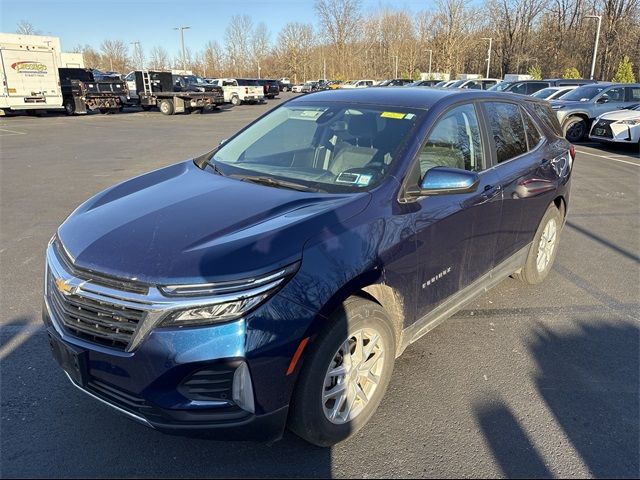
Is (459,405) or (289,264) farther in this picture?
(459,405)

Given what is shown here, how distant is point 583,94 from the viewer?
16578 mm

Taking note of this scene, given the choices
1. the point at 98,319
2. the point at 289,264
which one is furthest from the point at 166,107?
the point at 289,264

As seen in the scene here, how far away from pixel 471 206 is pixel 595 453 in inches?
63.7

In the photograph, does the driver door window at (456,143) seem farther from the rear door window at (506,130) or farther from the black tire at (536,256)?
the black tire at (536,256)

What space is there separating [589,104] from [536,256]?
1398cm

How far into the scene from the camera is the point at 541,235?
181 inches

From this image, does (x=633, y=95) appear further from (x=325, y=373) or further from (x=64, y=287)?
(x=64, y=287)

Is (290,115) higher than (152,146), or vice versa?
(290,115)

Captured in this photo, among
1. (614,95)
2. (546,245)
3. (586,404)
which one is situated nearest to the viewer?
(586,404)

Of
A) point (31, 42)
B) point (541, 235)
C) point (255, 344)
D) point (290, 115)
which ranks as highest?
point (31, 42)

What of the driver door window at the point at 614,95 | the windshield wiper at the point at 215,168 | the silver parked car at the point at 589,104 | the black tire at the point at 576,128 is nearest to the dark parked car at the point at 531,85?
the silver parked car at the point at 589,104

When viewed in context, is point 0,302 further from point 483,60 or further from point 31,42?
point 483,60

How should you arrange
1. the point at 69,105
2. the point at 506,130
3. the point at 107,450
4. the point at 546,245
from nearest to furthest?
1. the point at 107,450
2. the point at 506,130
3. the point at 546,245
4. the point at 69,105

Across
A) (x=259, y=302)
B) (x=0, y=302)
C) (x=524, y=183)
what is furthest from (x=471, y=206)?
(x=0, y=302)
